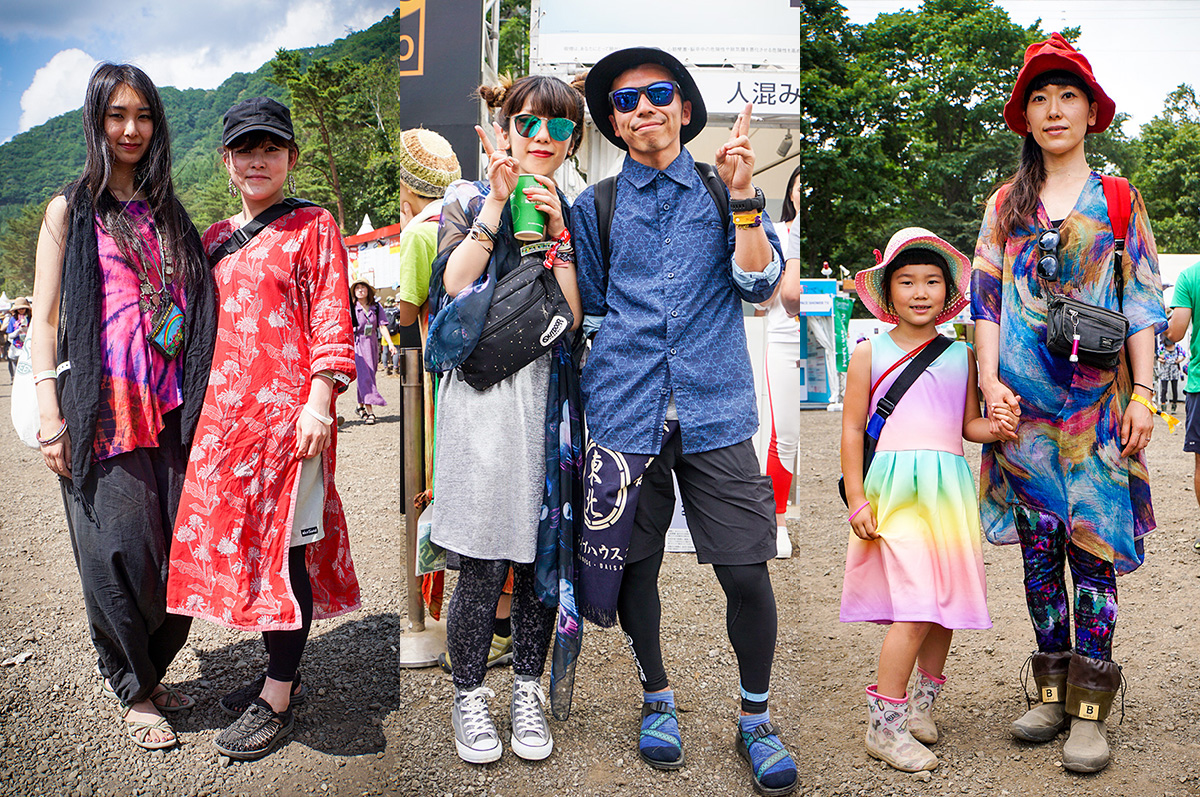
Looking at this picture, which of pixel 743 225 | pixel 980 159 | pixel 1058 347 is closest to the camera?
pixel 743 225

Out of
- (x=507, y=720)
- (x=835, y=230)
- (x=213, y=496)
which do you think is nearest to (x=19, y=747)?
(x=213, y=496)

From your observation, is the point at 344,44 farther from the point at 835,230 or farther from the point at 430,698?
the point at 835,230

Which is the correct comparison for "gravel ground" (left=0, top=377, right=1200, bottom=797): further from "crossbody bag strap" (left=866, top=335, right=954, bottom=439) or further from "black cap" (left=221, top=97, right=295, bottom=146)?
"black cap" (left=221, top=97, right=295, bottom=146)

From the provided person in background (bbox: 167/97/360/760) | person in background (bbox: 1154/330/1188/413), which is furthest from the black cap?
→ person in background (bbox: 1154/330/1188/413)

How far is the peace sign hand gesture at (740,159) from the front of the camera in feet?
6.89

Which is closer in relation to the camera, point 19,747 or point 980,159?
point 19,747

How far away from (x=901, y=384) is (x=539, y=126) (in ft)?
4.39

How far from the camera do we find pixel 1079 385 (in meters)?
2.51

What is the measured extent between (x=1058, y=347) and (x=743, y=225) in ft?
3.53

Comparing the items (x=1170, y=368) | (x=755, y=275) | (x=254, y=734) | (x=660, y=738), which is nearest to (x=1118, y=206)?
(x=755, y=275)

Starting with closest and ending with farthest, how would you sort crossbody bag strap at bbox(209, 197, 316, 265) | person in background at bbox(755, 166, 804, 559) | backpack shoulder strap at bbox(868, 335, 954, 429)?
crossbody bag strap at bbox(209, 197, 316, 265)
backpack shoulder strap at bbox(868, 335, 954, 429)
person in background at bbox(755, 166, 804, 559)

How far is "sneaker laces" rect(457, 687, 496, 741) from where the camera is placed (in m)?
2.40

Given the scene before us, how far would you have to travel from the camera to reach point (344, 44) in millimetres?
2689

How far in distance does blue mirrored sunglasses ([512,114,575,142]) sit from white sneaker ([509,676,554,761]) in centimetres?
160
